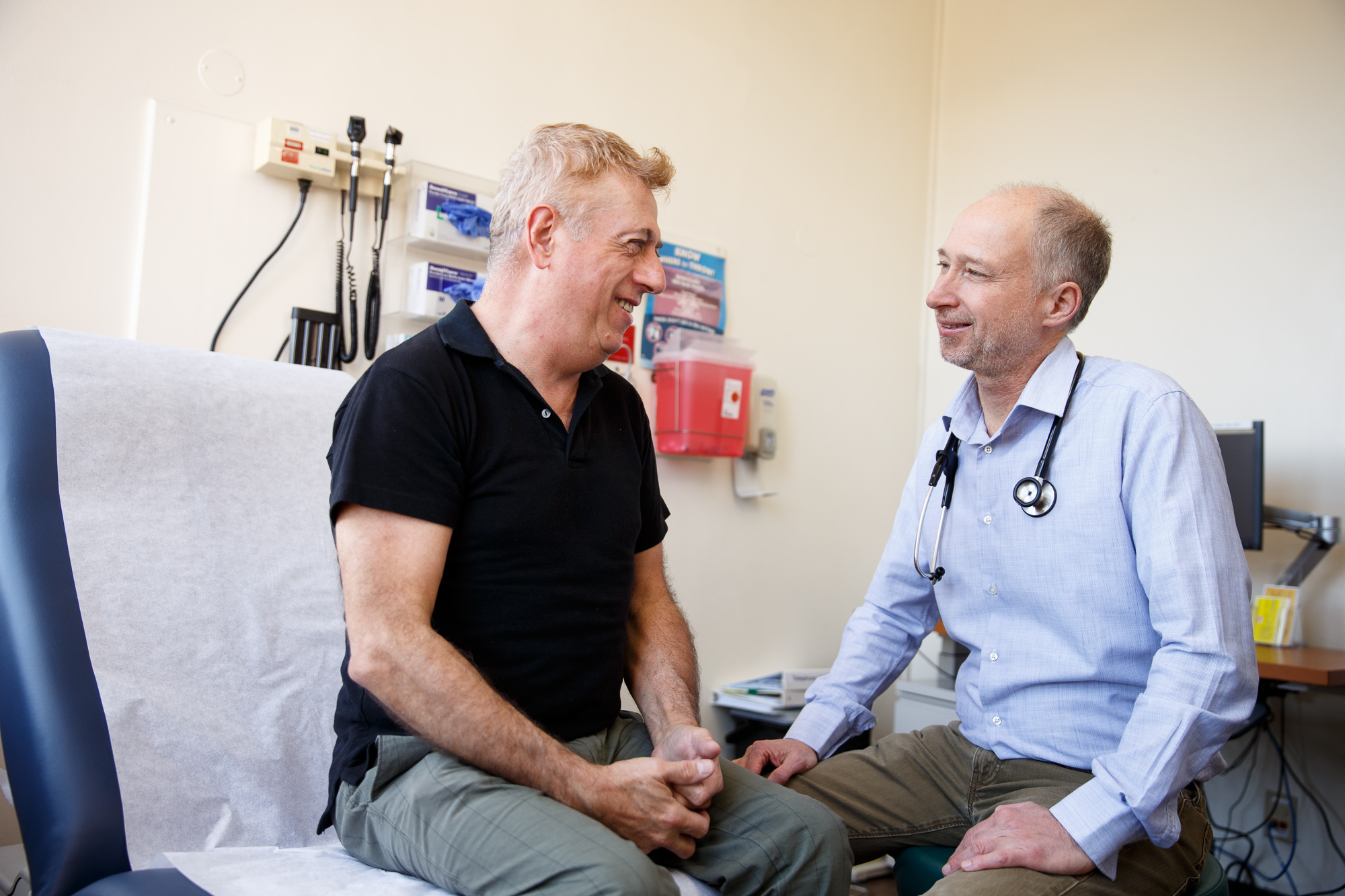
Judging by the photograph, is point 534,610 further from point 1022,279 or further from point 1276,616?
point 1276,616

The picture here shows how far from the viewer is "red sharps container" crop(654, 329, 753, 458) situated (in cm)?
251

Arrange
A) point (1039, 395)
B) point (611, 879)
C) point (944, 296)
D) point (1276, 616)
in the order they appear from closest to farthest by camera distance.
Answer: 1. point (611, 879)
2. point (1039, 395)
3. point (944, 296)
4. point (1276, 616)

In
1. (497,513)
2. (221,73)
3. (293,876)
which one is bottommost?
(293,876)

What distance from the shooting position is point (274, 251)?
6.40 feet

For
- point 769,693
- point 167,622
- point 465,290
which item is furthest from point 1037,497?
point 769,693

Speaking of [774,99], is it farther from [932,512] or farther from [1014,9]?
[932,512]

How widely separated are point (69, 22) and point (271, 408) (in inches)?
37.6

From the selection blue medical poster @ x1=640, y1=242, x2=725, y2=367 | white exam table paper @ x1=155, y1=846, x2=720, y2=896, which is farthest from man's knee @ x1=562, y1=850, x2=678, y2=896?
blue medical poster @ x1=640, y1=242, x2=725, y2=367

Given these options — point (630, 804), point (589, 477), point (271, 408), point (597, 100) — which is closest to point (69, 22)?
point (271, 408)

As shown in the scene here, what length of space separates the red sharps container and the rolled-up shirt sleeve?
54.0 inches

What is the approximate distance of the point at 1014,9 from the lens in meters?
3.41

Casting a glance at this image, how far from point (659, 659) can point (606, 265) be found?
56 centimetres

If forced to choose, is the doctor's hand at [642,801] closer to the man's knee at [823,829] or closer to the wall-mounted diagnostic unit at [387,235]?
the man's knee at [823,829]

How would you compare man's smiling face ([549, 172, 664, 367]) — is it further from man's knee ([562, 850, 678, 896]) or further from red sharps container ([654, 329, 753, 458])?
red sharps container ([654, 329, 753, 458])
